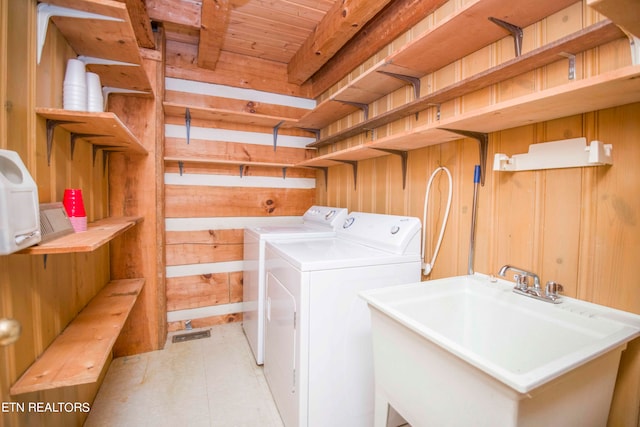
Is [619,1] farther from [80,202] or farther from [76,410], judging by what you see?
[76,410]

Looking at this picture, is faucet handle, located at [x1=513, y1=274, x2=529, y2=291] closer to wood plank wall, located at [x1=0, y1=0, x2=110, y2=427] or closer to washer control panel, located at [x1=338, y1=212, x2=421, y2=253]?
washer control panel, located at [x1=338, y1=212, x2=421, y2=253]

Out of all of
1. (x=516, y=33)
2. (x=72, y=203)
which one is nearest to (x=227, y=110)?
(x=72, y=203)

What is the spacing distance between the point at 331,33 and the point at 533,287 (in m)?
1.97

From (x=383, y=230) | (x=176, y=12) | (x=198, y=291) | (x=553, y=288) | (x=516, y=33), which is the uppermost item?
(x=176, y=12)

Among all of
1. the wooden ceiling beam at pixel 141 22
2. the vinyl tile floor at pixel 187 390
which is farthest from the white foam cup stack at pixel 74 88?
the vinyl tile floor at pixel 187 390

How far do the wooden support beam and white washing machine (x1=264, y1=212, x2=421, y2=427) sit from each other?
157 centimetres

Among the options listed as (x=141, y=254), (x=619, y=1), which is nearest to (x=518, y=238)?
(x=619, y=1)

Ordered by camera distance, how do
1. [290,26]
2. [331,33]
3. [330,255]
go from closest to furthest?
[330,255]
[331,33]
[290,26]

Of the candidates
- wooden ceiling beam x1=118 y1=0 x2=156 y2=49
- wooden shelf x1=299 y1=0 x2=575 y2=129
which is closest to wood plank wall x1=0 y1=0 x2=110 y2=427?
wooden ceiling beam x1=118 y1=0 x2=156 y2=49

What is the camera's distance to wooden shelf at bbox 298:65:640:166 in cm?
80

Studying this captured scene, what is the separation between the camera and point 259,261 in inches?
82.9

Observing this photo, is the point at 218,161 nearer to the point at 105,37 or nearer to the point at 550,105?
the point at 105,37

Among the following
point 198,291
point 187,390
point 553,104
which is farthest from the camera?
point 198,291

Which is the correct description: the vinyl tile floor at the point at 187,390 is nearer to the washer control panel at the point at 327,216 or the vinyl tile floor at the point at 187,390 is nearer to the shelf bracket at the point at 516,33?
the washer control panel at the point at 327,216
